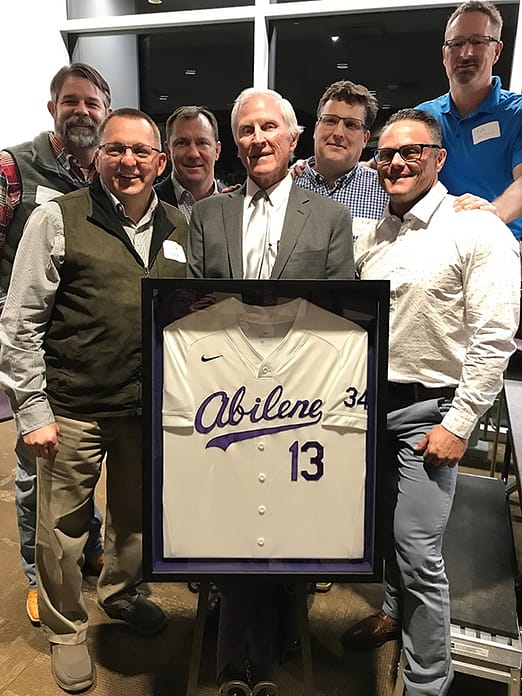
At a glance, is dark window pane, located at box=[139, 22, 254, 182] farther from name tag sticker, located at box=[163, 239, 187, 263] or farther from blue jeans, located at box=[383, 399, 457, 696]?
blue jeans, located at box=[383, 399, 457, 696]

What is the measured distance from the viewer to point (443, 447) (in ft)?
4.92

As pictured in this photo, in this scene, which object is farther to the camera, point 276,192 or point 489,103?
point 489,103

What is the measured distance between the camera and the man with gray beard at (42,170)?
197cm

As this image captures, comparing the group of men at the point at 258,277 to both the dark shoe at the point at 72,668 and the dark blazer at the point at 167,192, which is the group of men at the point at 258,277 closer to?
the dark shoe at the point at 72,668

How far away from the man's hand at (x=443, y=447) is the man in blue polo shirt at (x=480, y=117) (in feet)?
3.49

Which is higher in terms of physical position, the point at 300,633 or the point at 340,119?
the point at 340,119

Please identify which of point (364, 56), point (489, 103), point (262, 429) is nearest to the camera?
point (262, 429)

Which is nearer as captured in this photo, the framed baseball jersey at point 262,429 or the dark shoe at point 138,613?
the framed baseball jersey at point 262,429

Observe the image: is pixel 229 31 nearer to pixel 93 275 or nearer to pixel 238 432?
pixel 93 275

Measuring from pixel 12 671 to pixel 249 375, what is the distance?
137 centimetres

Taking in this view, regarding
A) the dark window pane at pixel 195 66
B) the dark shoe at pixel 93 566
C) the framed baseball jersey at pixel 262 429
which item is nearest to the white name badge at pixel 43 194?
the framed baseball jersey at pixel 262 429

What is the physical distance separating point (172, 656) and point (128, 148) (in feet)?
5.32

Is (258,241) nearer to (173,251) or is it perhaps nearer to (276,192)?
(276,192)

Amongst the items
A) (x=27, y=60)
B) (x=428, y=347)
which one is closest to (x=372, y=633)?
(x=428, y=347)
